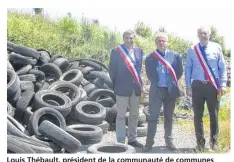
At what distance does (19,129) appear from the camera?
8734mm

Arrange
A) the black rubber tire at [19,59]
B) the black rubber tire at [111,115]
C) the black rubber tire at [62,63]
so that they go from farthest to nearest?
1. the black rubber tire at [62,63]
2. the black rubber tire at [19,59]
3. the black rubber tire at [111,115]

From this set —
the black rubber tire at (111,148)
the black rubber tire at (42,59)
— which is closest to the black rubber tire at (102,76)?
the black rubber tire at (42,59)

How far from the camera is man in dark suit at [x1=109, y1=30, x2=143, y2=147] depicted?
27.7 feet

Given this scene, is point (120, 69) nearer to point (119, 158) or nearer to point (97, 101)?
point (119, 158)

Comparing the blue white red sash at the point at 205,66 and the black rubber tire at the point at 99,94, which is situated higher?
the blue white red sash at the point at 205,66

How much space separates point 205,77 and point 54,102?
3.50 m

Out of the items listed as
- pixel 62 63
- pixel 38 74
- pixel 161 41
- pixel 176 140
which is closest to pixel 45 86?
pixel 38 74

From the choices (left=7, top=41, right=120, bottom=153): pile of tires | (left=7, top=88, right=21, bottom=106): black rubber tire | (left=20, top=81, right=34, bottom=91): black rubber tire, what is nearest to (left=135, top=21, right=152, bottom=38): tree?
(left=7, top=41, right=120, bottom=153): pile of tires

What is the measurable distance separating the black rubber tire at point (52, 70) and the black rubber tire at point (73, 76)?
153mm

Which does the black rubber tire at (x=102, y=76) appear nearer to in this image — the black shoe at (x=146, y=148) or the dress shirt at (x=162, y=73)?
the black shoe at (x=146, y=148)

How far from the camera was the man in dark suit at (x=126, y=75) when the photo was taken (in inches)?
332

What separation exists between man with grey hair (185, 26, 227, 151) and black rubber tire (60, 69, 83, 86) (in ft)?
11.6

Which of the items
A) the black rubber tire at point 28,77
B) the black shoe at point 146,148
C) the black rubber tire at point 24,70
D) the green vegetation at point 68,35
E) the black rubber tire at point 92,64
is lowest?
the black shoe at point 146,148

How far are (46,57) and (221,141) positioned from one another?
5584 millimetres
